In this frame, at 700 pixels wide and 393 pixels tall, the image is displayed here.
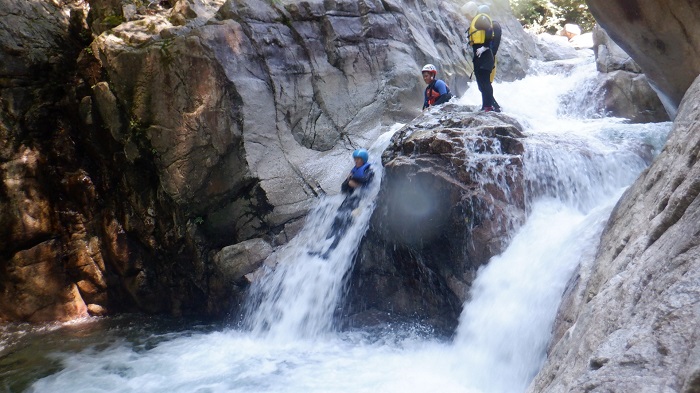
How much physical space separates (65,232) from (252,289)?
14.8ft

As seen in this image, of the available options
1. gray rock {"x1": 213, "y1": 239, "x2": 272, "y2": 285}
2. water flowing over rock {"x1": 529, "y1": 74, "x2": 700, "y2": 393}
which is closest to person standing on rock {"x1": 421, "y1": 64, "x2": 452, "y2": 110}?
gray rock {"x1": 213, "y1": 239, "x2": 272, "y2": 285}

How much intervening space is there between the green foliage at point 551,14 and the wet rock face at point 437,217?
17153 millimetres

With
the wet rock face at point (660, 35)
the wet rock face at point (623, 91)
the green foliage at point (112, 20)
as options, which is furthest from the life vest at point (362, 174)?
the wet rock face at point (623, 91)

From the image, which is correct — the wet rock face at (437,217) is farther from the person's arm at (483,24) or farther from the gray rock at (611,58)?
the gray rock at (611,58)

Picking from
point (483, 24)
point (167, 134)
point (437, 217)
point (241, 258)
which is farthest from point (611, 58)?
point (167, 134)

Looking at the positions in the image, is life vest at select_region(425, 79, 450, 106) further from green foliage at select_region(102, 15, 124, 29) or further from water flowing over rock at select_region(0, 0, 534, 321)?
green foliage at select_region(102, 15, 124, 29)

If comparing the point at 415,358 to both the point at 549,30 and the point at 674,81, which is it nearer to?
the point at 674,81

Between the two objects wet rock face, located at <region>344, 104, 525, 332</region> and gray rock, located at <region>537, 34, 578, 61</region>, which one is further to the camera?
gray rock, located at <region>537, 34, 578, 61</region>

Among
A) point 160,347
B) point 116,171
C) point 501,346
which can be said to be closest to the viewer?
point 501,346

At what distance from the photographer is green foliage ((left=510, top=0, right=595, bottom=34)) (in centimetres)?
2191

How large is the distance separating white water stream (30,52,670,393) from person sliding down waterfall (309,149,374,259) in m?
0.19

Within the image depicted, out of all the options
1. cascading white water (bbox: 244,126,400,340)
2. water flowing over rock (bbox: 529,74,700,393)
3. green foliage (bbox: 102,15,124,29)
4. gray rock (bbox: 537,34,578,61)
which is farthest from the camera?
gray rock (bbox: 537,34,578,61)

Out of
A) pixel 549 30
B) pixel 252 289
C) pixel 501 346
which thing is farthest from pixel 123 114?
pixel 549 30

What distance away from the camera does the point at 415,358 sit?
5922mm
